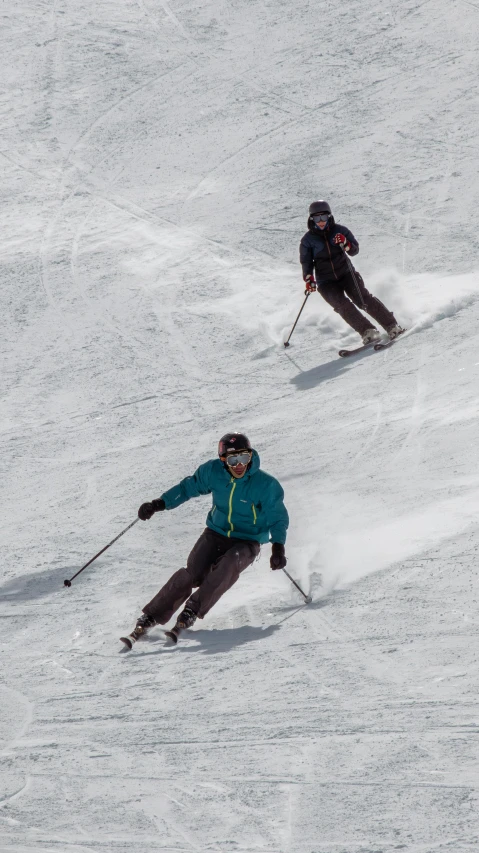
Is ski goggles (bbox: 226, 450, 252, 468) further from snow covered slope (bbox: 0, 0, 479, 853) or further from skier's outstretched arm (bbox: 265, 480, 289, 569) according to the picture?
snow covered slope (bbox: 0, 0, 479, 853)

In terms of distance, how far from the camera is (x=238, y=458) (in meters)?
6.70

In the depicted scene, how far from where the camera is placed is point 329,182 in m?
15.9

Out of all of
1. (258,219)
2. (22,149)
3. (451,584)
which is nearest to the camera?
(451,584)

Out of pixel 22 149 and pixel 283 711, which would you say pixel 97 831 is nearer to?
pixel 283 711

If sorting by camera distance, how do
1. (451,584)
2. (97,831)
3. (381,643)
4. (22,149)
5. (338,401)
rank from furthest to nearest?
(22,149), (338,401), (451,584), (381,643), (97,831)

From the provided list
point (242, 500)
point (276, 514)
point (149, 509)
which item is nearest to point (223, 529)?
point (242, 500)

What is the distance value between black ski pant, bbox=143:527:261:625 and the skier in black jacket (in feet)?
16.0

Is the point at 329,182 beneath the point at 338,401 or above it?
above

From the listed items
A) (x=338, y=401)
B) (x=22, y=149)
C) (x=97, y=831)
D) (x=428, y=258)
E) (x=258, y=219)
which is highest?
(x=22, y=149)

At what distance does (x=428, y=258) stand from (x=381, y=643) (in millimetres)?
8407

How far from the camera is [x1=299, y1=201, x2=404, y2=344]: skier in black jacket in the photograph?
36.9ft

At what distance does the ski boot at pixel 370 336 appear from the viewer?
11305 mm

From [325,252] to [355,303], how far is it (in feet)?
2.13

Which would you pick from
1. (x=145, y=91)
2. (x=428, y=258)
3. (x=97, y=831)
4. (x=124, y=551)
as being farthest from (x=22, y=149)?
(x=97, y=831)
